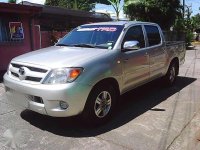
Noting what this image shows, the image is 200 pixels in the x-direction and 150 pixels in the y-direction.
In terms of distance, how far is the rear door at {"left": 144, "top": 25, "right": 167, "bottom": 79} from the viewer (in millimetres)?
A: 6437

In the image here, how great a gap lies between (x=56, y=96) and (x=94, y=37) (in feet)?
6.37

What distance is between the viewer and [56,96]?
420 centimetres

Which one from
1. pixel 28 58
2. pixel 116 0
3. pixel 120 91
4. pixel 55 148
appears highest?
pixel 116 0

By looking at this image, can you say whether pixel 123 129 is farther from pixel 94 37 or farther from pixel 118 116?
pixel 94 37

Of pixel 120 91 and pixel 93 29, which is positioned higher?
pixel 93 29

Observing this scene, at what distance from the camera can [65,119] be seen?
5227 mm

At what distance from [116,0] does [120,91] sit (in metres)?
18.0

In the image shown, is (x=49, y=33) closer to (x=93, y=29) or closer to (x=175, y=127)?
(x=93, y=29)

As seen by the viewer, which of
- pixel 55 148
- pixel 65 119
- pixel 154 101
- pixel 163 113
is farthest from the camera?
pixel 154 101

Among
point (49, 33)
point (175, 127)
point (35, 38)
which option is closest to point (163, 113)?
point (175, 127)

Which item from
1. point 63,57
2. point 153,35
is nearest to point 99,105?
point 63,57

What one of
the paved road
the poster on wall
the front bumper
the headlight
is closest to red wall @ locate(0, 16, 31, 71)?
the poster on wall

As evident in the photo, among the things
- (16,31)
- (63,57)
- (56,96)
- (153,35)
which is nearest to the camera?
(56,96)

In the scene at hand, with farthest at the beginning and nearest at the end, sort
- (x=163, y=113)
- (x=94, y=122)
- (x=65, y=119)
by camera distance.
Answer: (x=163, y=113)
(x=65, y=119)
(x=94, y=122)
